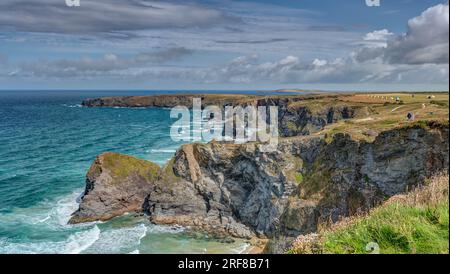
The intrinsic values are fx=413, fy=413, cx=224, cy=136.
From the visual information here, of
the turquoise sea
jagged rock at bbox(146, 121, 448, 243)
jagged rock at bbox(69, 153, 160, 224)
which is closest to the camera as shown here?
jagged rock at bbox(146, 121, 448, 243)

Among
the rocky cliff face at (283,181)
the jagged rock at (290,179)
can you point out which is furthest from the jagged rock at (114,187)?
the jagged rock at (290,179)

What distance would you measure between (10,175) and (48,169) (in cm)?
680

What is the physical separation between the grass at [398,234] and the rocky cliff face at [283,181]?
15.8 meters

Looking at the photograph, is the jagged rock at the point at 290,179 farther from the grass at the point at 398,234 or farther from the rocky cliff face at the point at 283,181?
the grass at the point at 398,234

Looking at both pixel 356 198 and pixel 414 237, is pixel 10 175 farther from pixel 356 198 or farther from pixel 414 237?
pixel 414 237

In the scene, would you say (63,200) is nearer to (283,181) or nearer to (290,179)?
(283,181)

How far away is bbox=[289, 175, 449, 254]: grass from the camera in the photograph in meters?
9.09

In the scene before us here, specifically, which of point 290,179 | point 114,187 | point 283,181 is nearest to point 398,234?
point 290,179

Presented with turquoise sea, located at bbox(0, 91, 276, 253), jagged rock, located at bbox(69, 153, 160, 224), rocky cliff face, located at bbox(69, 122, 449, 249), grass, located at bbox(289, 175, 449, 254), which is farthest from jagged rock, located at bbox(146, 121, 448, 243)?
grass, located at bbox(289, 175, 449, 254)

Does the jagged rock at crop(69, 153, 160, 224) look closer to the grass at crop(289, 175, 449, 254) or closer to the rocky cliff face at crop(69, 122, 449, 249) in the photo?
the rocky cliff face at crop(69, 122, 449, 249)

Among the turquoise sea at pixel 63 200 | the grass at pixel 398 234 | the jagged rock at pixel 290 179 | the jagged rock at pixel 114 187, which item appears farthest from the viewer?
the jagged rock at pixel 114 187

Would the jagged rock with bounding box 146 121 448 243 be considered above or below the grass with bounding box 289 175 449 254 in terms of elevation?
below

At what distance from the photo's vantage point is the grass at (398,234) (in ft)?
29.8

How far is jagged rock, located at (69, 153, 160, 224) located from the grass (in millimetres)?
45980
